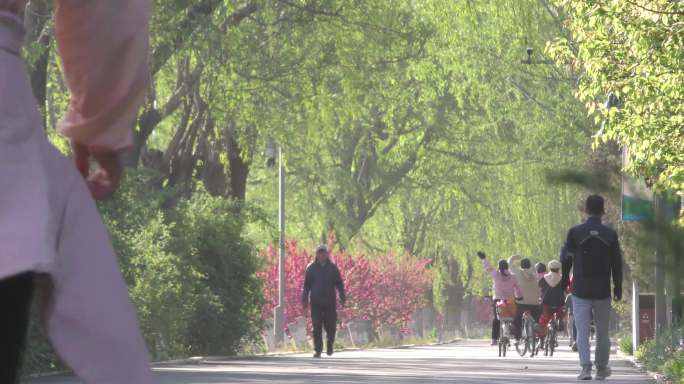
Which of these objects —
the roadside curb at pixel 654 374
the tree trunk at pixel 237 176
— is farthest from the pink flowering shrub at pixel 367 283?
the roadside curb at pixel 654 374

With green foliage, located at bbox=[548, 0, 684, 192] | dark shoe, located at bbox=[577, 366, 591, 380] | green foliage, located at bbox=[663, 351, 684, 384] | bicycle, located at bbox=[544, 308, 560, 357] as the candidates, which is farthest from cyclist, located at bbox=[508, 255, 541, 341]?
green foliage, located at bbox=[663, 351, 684, 384]

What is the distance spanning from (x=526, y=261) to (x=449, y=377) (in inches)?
517

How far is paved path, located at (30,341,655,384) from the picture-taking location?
62.9ft

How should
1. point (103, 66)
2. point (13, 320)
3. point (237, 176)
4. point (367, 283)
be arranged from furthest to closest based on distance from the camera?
point (367, 283) → point (237, 176) → point (103, 66) → point (13, 320)

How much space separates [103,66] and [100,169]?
239mm

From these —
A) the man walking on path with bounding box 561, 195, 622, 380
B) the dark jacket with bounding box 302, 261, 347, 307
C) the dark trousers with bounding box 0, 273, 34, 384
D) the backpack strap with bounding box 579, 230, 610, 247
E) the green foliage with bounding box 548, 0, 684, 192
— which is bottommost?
the dark trousers with bounding box 0, 273, 34, 384

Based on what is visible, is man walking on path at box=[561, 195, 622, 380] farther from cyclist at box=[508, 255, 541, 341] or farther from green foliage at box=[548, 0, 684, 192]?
cyclist at box=[508, 255, 541, 341]

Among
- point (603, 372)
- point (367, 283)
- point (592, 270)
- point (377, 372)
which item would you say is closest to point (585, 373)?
point (603, 372)

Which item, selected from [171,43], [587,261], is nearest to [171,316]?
[171,43]

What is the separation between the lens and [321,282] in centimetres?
2791

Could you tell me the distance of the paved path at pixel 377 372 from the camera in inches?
755

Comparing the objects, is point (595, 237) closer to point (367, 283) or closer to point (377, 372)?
point (377, 372)

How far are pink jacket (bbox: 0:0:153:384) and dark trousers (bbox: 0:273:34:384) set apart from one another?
33 mm

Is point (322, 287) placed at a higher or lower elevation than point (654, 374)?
higher
